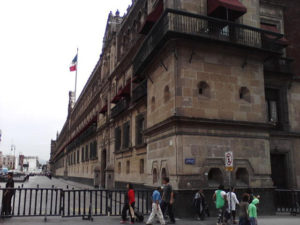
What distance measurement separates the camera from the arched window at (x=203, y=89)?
14.8 meters

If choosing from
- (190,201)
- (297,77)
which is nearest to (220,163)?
(190,201)

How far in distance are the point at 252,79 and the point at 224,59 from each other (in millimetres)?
1878

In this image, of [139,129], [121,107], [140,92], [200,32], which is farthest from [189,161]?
[121,107]

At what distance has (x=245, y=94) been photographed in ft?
51.9

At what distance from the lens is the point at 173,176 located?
1361cm

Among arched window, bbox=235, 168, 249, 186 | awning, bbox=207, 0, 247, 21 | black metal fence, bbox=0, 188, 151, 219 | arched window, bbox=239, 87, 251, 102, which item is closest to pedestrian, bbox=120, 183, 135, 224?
black metal fence, bbox=0, 188, 151, 219

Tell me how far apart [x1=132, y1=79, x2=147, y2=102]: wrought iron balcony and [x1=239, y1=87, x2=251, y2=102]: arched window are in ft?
20.0

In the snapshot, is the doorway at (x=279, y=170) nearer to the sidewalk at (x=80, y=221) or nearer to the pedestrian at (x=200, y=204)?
the sidewalk at (x=80, y=221)

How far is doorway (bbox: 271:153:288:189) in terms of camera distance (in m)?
18.3

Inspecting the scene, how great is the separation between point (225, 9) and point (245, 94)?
4.26 m

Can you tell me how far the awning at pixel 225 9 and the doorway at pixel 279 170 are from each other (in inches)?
327

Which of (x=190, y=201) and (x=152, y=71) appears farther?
(x=152, y=71)

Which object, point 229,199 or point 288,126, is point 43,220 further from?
point 288,126

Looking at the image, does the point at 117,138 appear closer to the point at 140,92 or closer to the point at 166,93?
the point at 140,92
